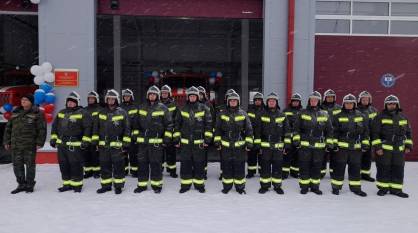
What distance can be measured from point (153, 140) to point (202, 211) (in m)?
1.68

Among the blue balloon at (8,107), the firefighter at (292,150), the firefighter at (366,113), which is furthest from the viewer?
the blue balloon at (8,107)

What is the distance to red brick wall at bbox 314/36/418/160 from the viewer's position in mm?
10789

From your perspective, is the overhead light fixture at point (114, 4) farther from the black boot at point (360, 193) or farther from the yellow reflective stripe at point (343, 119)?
the black boot at point (360, 193)

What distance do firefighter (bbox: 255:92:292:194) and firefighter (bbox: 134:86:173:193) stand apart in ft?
5.78

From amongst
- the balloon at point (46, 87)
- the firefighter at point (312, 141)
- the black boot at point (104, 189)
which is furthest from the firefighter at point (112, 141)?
the firefighter at point (312, 141)

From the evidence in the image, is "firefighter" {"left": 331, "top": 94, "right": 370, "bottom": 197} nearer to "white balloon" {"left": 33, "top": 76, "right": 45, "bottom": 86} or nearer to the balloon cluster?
the balloon cluster

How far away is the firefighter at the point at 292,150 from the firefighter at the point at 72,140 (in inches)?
156

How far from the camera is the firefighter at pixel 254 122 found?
8.16m

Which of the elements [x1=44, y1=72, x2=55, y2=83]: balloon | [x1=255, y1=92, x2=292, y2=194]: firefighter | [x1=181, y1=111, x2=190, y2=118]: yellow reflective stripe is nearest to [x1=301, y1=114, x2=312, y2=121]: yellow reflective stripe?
[x1=255, y1=92, x2=292, y2=194]: firefighter

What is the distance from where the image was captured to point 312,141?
732cm

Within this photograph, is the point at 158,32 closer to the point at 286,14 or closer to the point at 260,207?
the point at 286,14

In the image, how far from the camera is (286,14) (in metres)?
10.2

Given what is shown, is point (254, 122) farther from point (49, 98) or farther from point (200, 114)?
point (49, 98)

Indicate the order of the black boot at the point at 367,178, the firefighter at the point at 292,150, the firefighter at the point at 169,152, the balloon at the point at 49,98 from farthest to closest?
the balloon at the point at 49,98
the firefighter at the point at 169,152
the black boot at the point at 367,178
the firefighter at the point at 292,150
